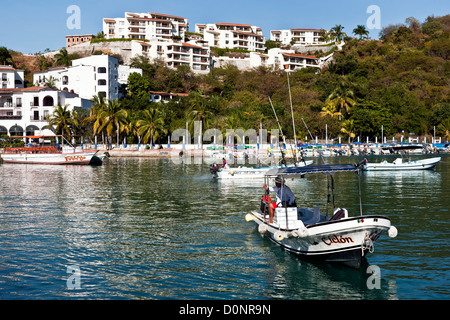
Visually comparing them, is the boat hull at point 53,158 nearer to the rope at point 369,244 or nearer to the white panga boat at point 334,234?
the white panga boat at point 334,234

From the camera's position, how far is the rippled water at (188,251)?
14555 millimetres

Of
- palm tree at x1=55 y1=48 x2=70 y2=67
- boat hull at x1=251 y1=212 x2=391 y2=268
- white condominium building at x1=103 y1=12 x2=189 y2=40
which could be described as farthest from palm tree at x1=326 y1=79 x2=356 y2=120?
boat hull at x1=251 y1=212 x2=391 y2=268

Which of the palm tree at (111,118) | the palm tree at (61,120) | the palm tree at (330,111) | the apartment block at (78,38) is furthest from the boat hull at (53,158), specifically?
the apartment block at (78,38)

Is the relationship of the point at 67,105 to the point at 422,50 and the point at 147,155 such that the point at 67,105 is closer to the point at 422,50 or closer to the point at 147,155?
the point at 147,155

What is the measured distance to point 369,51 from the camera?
14312 cm

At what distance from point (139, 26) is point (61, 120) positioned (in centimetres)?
7008

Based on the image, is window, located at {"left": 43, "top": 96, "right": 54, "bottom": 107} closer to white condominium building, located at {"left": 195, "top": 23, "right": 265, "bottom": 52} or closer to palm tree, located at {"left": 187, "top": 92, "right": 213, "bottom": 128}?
palm tree, located at {"left": 187, "top": 92, "right": 213, "bottom": 128}

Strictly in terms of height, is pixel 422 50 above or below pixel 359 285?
above

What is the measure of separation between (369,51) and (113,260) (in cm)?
13993

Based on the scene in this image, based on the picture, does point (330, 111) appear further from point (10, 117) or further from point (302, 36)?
point (302, 36)

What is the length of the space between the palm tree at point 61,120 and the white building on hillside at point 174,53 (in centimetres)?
4751

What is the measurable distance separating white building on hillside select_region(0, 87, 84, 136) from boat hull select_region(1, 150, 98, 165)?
21671 millimetres

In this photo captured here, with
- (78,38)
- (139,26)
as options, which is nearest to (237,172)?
(139,26)
